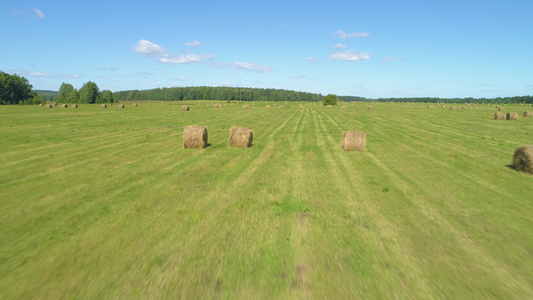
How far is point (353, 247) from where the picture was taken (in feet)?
19.6

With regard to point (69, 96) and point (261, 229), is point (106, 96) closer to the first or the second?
point (69, 96)

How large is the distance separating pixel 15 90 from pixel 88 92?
2556cm

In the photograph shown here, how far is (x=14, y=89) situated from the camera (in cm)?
8394

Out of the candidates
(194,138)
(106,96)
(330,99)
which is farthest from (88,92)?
(194,138)

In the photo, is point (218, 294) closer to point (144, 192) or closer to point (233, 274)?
point (233, 274)

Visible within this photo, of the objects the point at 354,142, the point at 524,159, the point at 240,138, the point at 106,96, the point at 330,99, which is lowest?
the point at 524,159

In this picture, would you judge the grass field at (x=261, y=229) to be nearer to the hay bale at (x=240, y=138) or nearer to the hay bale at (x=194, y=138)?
the hay bale at (x=194, y=138)

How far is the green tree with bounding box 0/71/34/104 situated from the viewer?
3157 inches

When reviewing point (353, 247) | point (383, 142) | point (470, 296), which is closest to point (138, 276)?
point (353, 247)

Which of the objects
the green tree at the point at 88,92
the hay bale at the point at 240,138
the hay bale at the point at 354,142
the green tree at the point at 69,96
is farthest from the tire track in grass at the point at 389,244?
the green tree at the point at 69,96

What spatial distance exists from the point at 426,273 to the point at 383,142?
16.8 metres

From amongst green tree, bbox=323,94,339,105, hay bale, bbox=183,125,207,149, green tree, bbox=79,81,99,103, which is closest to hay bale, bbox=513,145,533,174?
hay bale, bbox=183,125,207,149

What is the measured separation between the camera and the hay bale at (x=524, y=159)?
12359 millimetres

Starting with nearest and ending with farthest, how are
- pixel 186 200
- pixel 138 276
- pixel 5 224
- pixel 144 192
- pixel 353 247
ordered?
pixel 138 276 → pixel 353 247 → pixel 5 224 → pixel 186 200 → pixel 144 192
